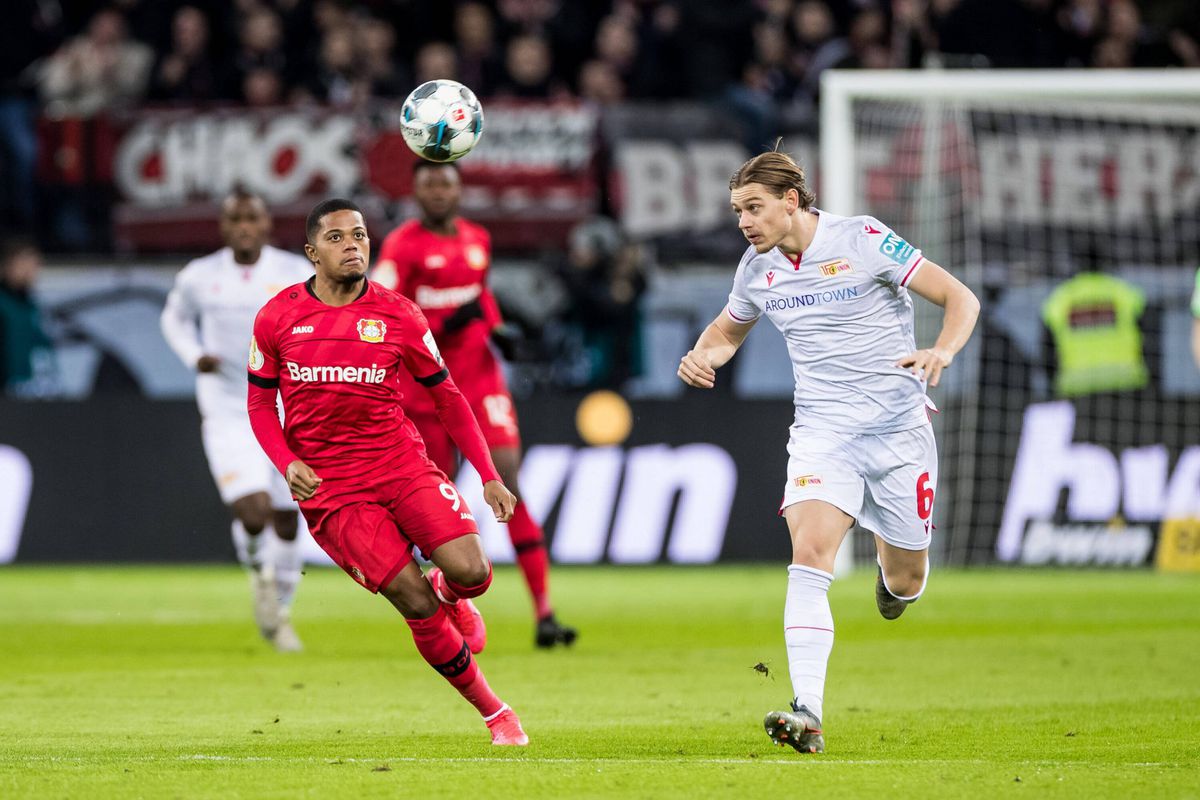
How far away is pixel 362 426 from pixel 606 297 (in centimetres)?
1047

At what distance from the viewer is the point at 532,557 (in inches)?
430

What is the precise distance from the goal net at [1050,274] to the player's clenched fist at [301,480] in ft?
28.9

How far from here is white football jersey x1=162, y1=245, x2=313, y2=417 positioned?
36.8 feet

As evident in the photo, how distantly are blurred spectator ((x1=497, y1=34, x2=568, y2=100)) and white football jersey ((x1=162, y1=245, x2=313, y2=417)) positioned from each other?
7.60m

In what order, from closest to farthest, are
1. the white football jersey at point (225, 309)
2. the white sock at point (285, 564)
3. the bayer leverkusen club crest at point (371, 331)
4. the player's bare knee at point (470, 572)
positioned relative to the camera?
the player's bare knee at point (470, 572), the bayer leverkusen club crest at point (371, 331), the white sock at point (285, 564), the white football jersey at point (225, 309)

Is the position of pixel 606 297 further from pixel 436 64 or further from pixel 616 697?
pixel 616 697

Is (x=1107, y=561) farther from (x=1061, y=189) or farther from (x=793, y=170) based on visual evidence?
(x=793, y=170)

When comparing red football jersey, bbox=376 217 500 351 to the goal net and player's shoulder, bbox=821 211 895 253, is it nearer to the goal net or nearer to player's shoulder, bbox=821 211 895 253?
player's shoulder, bbox=821 211 895 253

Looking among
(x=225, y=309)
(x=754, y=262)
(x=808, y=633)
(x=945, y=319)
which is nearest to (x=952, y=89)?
(x=225, y=309)

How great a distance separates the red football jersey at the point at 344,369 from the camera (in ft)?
23.0

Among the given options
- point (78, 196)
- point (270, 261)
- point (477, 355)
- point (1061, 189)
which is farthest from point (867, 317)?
point (78, 196)

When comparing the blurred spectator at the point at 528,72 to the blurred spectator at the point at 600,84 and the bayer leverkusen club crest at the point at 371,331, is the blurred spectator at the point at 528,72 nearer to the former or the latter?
the blurred spectator at the point at 600,84

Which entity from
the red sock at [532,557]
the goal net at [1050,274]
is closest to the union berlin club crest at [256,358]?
the red sock at [532,557]

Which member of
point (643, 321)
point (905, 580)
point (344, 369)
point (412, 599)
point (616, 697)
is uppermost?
point (344, 369)
